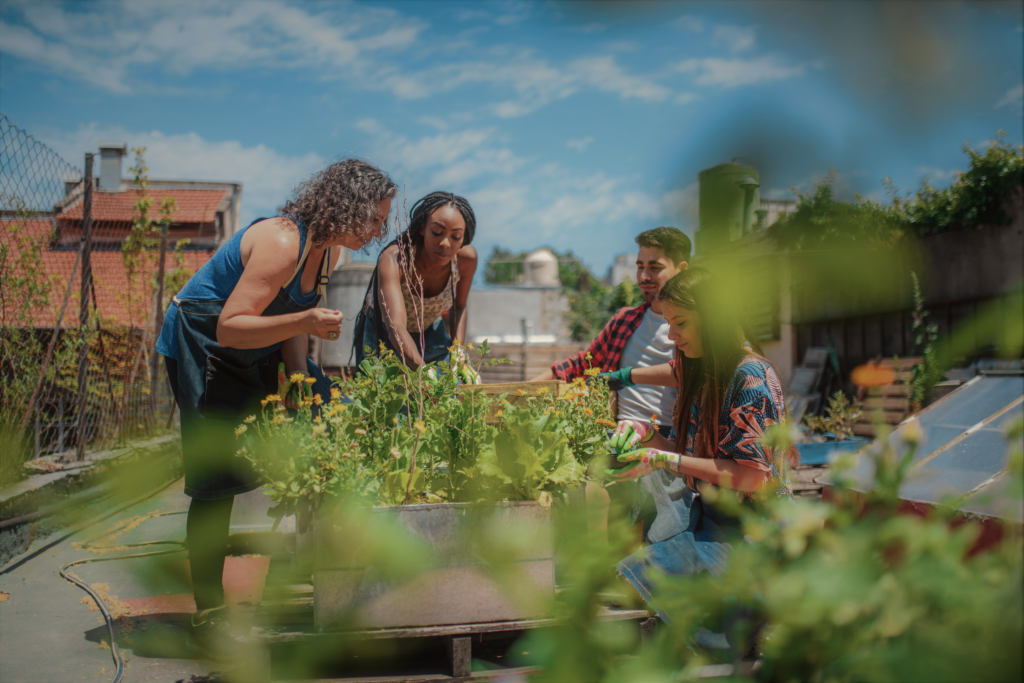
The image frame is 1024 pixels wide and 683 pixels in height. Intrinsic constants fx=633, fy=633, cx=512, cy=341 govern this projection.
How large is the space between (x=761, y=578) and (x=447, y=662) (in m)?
1.21

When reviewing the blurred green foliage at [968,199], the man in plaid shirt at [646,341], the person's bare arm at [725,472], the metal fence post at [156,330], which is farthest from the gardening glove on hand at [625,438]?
the metal fence post at [156,330]

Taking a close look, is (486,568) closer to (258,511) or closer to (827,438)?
(258,511)

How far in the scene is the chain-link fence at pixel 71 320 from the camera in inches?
125

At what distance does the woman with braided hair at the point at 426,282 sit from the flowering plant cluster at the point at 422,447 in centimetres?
50

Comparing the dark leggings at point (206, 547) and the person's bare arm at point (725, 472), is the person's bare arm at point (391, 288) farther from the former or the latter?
the person's bare arm at point (725, 472)

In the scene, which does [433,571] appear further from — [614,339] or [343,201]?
[614,339]

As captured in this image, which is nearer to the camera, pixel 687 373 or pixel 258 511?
pixel 687 373

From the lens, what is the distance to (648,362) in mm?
2768

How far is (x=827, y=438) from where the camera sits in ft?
19.1

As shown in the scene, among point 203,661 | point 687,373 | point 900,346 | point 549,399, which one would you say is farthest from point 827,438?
point 203,661

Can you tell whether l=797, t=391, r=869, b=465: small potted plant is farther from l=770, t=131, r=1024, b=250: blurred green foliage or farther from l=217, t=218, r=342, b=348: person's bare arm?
l=217, t=218, r=342, b=348: person's bare arm

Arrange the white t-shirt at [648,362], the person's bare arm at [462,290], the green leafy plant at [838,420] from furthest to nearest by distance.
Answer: the green leafy plant at [838,420], the white t-shirt at [648,362], the person's bare arm at [462,290]

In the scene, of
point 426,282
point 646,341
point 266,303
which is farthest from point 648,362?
point 266,303

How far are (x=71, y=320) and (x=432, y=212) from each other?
3262 mm
